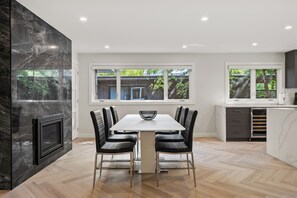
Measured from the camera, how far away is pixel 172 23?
12.1 feet

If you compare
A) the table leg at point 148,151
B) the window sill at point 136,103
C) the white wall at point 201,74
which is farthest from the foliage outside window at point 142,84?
the table leg at point 148,151

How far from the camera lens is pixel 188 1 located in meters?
2.83

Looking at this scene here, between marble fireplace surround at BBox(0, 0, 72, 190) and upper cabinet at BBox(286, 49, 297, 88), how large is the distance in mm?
A: 5639

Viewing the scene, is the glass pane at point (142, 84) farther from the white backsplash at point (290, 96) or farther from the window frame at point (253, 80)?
the white backsplash at point (290, 96)

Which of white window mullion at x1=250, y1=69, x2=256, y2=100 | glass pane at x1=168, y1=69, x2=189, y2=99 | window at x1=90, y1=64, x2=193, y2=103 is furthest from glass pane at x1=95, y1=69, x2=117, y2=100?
white window mullion at x1=250, y1=69, x2=256, y2=100

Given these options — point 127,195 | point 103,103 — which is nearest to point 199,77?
point 103,103

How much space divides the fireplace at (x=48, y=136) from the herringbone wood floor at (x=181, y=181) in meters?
0.24

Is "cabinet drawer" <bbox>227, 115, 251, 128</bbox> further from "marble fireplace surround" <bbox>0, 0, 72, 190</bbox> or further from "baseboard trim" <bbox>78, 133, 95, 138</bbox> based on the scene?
"marble fireplace surround" <bbox>0, 0, 72, 190</bbox>

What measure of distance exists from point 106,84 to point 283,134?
4367mm

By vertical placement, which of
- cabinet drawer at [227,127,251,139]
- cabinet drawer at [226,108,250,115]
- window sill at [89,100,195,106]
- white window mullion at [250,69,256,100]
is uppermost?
white window mullion at [250,69,256,100]

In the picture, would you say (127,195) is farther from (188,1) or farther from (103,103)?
(103,103)

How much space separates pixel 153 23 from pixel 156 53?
236 cm

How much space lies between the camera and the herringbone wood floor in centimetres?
257

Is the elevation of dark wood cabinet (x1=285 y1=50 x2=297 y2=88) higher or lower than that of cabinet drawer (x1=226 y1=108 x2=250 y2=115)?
higher
